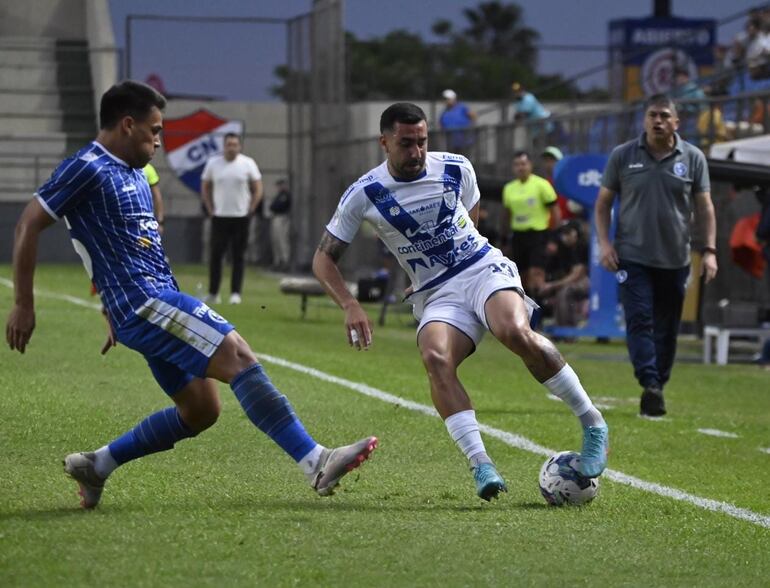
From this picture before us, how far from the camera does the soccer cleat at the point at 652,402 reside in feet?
36.9

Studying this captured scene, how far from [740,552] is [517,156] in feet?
44.8

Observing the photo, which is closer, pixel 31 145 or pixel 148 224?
pixel 148 224

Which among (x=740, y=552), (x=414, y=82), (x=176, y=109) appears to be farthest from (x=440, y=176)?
(x=414, y=82)

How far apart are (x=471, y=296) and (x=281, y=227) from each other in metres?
25.9

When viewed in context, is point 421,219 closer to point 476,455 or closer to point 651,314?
point 476,455

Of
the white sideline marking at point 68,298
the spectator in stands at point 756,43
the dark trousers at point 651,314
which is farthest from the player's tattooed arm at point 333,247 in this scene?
the spectator in stands at point 756,43

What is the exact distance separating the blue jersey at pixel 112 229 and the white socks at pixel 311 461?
0.87 metres

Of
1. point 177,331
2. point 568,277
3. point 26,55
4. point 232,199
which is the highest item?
point 26,55

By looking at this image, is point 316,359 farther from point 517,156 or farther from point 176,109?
point 176,109

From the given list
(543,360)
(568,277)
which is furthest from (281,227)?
(543,360)

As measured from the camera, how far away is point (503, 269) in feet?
25.5

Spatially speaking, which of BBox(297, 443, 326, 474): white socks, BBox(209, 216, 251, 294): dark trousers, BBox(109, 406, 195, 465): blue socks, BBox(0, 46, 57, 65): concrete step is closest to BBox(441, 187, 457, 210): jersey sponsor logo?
BBox(297, 443, 326, 474): white socks

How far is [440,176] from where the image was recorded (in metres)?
7.80

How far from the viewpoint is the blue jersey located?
6.61 m
